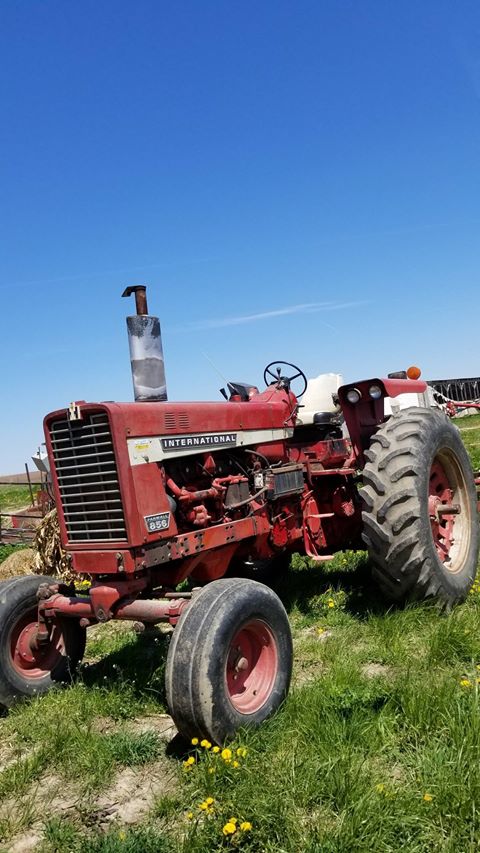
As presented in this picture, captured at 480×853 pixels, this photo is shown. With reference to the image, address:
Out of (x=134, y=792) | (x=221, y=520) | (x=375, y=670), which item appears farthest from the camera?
(x=221, y=520)

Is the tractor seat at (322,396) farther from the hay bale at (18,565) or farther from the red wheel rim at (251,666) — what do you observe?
the hay bale at (18,565)

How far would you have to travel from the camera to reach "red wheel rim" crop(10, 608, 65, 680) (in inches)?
167

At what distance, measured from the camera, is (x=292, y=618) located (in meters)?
5.18

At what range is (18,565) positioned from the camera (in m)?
8.80

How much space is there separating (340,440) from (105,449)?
2560 mm

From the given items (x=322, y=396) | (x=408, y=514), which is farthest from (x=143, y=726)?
(x=322, y=396)

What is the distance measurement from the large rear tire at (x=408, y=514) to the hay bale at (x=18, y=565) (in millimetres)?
5573

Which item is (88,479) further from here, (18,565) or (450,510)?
(18,565)

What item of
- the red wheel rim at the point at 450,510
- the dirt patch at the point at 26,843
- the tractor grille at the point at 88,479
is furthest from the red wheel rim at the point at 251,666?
the red wheel rim at the point at 450,510

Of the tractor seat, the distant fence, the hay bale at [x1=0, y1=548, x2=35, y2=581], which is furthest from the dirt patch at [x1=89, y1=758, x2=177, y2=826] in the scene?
the distant fence

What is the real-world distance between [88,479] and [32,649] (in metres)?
1.22

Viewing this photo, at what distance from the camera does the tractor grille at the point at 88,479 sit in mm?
3877

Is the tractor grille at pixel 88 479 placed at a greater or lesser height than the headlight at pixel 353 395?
lesser

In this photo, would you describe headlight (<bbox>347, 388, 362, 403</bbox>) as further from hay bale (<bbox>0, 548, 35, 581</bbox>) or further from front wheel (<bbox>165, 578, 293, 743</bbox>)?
hay bale (<bbox>0, 548, 35, 581</bbox>)
